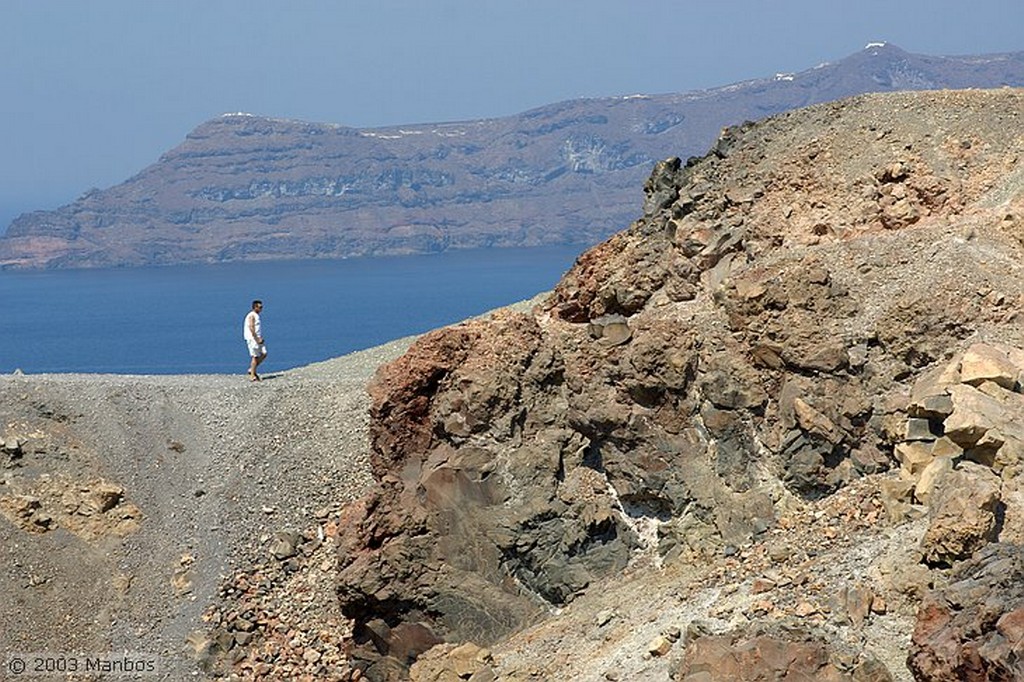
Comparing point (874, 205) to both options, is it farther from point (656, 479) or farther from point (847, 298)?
point (656, 479)

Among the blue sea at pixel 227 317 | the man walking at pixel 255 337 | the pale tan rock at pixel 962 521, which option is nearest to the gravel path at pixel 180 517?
the man walking at pixel 255 337

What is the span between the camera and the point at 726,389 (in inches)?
1172

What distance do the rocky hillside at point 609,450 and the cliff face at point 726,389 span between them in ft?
0.20

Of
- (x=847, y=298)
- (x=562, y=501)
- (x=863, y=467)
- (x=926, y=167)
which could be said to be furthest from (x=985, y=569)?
(x=926, y=167)

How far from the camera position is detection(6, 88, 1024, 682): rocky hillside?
26812 mm

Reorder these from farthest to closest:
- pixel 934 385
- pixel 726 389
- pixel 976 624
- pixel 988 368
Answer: pixel 726 389 < pixel 934 385 < pixel 988 368 < pixel 976 624

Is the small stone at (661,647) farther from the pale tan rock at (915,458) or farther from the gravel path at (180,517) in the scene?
the gravel path at (180,517)

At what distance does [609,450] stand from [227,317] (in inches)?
4656

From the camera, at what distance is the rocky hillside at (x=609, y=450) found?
88.0ft

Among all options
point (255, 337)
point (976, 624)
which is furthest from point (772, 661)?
point (255, 337)

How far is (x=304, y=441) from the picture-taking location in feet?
113

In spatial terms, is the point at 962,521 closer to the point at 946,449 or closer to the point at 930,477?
the point at 930,477

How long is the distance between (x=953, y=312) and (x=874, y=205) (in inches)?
184

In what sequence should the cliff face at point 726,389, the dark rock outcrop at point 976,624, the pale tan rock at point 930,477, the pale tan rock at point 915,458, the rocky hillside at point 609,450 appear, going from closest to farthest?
1. the dark rock outcrop at point 976,624
2. the pale tan rock at point 930,477
3. the pale tan rock at point 915,458
4. the rocky hillside at point 609,450
5. the cliff face at point 726,389
